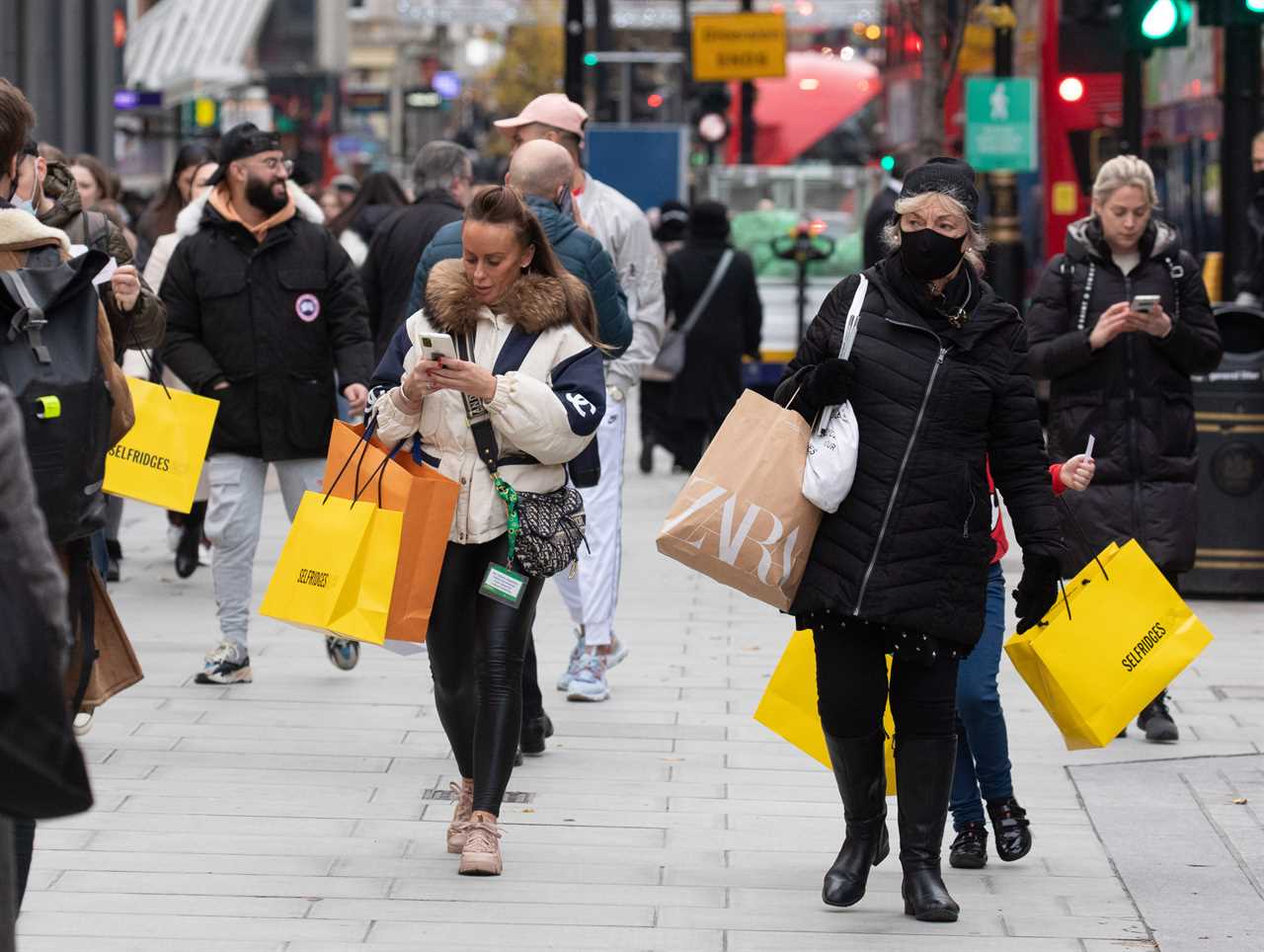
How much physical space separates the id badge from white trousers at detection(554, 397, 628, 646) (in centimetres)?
235

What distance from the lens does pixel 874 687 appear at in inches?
209

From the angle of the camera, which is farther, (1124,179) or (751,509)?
(1124,179)

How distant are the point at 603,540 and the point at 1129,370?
1.91 m

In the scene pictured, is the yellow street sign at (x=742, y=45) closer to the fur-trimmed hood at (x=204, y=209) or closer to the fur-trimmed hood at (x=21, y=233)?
the fur-trimmed hood at (x=204, y=209)

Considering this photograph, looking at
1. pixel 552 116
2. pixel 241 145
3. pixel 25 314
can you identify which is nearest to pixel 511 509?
pixel 25 314

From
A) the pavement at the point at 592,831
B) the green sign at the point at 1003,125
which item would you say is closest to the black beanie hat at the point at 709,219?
the green sign at the point at 1003,125

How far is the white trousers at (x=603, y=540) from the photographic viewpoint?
8117mm

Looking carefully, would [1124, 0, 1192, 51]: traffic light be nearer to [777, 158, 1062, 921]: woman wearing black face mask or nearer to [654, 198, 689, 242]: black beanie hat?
[654, 198, 689, 242]: black beanie hat

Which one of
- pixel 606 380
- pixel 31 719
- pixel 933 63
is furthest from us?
pixel 933 63

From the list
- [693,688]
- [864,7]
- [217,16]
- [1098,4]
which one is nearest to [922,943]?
[693,688]

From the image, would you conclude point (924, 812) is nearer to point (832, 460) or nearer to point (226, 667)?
point (832, 460)

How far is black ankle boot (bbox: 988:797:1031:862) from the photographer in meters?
5.88

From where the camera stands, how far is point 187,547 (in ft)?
36.1

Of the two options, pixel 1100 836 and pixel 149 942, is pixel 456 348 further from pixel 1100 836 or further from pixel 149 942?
pixel 1100 836
